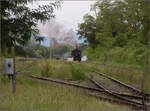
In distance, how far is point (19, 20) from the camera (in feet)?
32.8

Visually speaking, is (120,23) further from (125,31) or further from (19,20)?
(19,20)

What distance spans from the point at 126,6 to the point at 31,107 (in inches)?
501

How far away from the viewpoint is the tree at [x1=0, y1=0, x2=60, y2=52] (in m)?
9.72

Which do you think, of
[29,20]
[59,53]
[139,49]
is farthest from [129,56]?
[59,53]

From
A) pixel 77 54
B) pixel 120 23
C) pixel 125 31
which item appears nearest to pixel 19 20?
pixel 120 23

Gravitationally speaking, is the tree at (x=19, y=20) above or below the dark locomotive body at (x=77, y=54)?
above

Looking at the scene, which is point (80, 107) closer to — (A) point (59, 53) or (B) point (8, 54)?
(B) point (8, 54)

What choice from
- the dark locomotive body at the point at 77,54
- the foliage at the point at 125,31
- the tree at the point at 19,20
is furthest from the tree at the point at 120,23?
the tree at the point at 19,20

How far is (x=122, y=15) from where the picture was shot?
647 inches

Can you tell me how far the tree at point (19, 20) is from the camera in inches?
383

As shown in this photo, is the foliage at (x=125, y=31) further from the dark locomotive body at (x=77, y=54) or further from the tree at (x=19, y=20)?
the tree at (x=19, y=20)

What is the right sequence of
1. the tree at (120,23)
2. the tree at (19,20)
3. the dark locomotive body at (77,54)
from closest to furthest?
the tree at (19,20) < the tree at (120,23) < the dark locomotive body at (77,54)

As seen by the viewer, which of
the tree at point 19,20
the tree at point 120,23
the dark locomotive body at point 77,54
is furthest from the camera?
the dark locomotive body at point 77,54

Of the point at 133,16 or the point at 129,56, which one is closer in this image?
the point at 133,16
